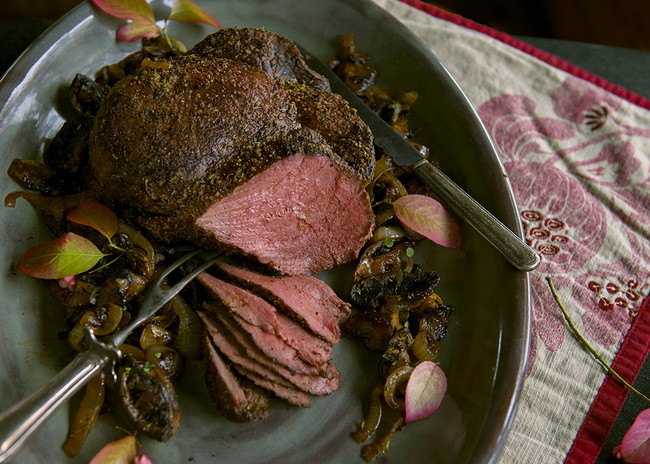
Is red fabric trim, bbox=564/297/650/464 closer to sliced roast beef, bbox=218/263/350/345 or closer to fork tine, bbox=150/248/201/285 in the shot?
sliced roast beef, bbox=218/263/350/345

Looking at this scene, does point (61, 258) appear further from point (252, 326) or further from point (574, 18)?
point (574, 18)

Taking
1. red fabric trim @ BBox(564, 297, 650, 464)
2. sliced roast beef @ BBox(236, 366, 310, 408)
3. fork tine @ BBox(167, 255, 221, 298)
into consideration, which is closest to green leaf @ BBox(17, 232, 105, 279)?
fork tine @ BBox(167, 255, 221, 298)

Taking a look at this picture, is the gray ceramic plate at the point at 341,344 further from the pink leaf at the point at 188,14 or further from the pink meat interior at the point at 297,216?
the pink meat interior at the point at 297,216

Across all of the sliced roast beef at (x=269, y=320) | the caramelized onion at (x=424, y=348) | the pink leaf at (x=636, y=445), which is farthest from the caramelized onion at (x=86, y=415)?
the pink leaf at (x=636, y=445)

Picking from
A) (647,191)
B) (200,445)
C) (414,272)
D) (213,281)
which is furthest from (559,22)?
(200,445)

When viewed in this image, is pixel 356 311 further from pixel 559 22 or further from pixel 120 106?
pixel 559 22

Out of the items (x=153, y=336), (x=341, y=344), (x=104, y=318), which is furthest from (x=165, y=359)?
(x=341, y=344)
